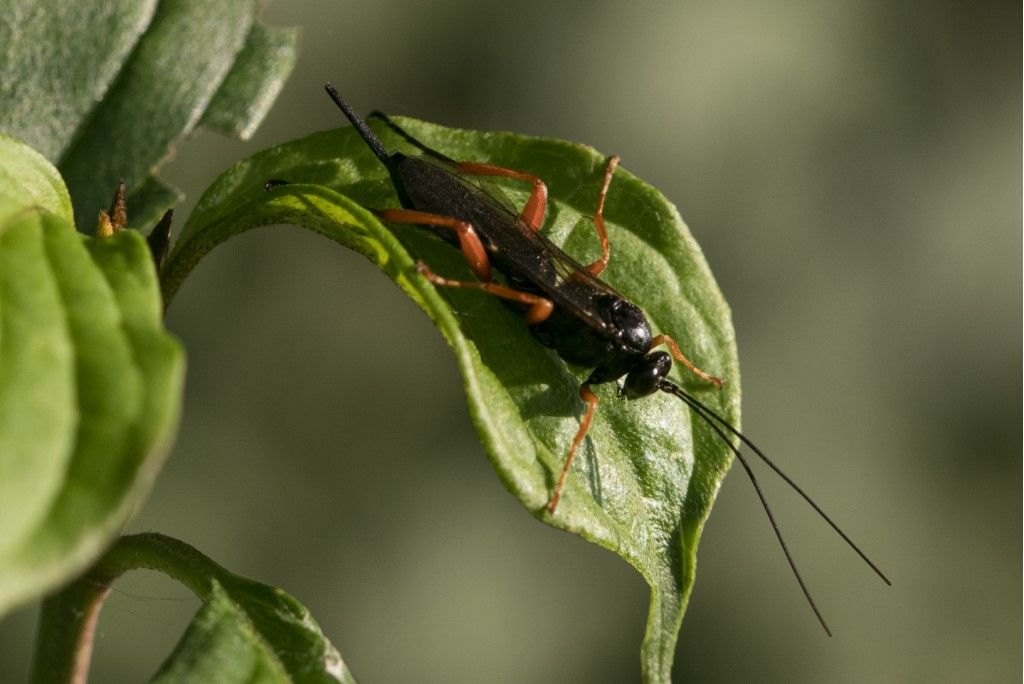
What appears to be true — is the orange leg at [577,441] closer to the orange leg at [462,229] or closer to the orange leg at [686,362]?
the orange leg at [686,362]

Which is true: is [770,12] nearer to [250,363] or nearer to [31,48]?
[250,363]

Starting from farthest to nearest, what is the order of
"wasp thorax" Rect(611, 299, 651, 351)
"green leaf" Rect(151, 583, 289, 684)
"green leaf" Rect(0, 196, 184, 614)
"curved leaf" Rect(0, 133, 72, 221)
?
"wasp thorax" Rect(611, 299, 651, 351), "green leaf" Rect(151, 583, 289, 684), "curved leaf" Rect(0, 133, 72, 221), "green leaf" Rect(0, 196, 184, 614)

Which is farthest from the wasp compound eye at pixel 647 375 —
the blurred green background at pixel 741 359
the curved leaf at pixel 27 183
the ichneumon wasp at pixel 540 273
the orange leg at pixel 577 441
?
the blurred green background at pixel 741 359

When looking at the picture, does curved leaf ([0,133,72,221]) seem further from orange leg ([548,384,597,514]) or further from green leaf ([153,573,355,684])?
orange leg ([548,384,597,514])

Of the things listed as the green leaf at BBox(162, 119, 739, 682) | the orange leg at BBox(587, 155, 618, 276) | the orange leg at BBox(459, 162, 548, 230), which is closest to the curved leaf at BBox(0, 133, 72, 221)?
the green leaf at BBox(162, 119, 739, 682)

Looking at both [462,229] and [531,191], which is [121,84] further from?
[531,191]

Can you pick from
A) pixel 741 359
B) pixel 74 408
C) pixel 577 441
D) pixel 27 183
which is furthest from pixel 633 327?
pixel 741 359
